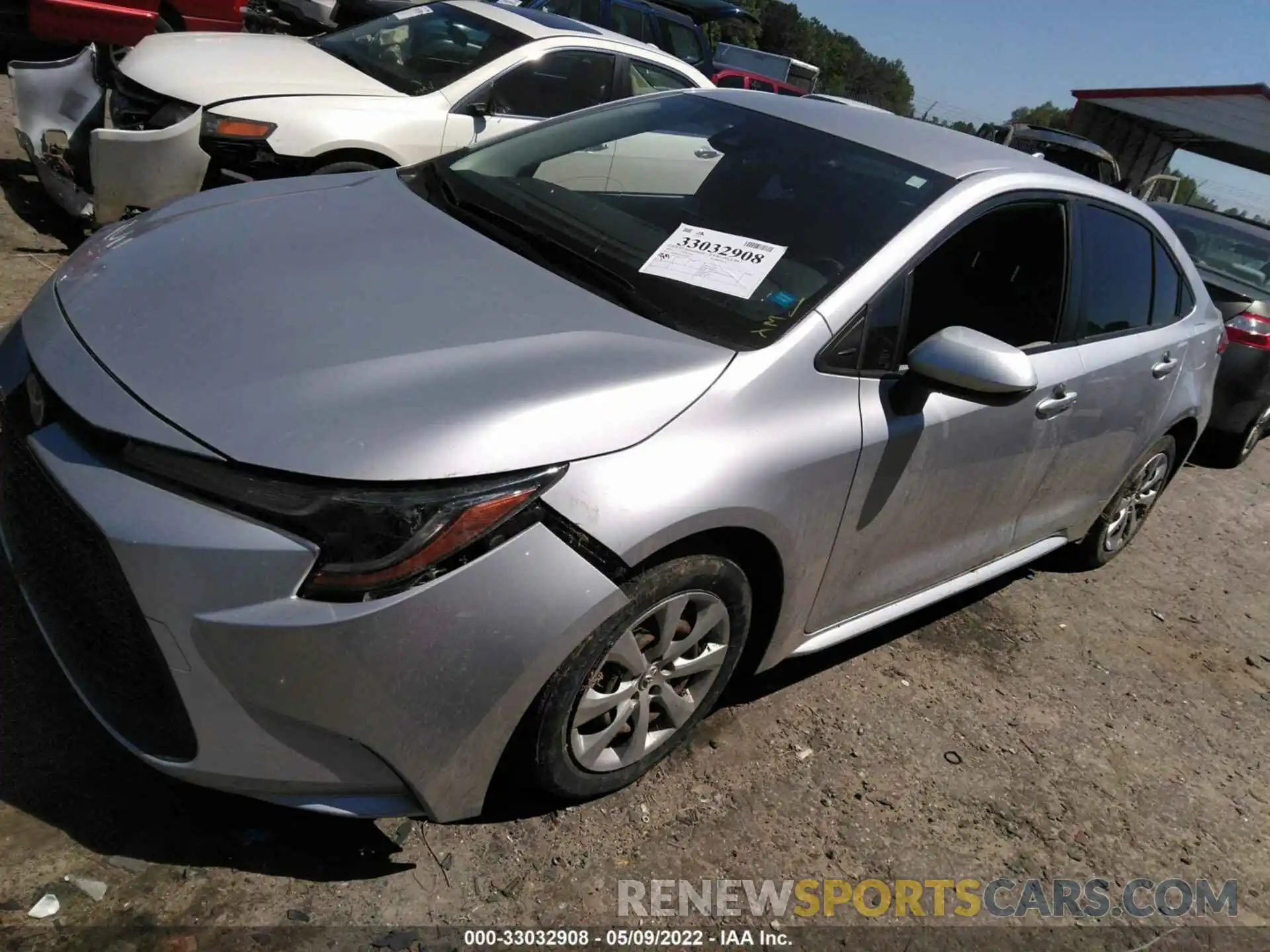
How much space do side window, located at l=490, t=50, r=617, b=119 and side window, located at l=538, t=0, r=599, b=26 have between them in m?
4.28

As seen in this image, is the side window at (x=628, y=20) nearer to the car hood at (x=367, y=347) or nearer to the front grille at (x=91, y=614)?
the car hood at (x=367, y=347)

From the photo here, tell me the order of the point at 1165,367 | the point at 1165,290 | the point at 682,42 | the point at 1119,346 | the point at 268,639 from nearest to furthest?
the point at 268,639
the point at 1119,346
the point at 1165,367
the point at 1165,290
the point at 682,42

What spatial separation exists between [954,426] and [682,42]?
8.85 metres

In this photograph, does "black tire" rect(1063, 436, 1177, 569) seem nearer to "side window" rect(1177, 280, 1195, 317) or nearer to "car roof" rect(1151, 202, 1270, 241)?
"side window" rect(1177, 280, 1195, 317)

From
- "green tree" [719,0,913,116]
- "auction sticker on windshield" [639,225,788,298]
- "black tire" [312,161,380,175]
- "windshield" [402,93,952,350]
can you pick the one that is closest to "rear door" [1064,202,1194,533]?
"windshield" [402,93,952,350]

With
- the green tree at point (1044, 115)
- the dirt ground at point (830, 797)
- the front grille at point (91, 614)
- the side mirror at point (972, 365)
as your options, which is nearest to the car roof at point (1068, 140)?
the dirt ground at point (830, 797)

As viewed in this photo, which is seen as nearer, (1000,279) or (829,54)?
(1000,279)

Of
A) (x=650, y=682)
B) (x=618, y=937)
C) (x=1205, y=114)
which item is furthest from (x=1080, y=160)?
(x=1205, y=114)

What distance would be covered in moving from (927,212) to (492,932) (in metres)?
2.13

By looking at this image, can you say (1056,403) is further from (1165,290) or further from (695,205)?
(695,205)

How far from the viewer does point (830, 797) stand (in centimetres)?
274

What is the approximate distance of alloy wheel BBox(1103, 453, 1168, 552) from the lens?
4340 millimetres

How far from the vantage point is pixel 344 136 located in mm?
5023

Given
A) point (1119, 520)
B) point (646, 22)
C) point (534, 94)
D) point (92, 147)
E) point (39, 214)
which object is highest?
point (646, 22)
